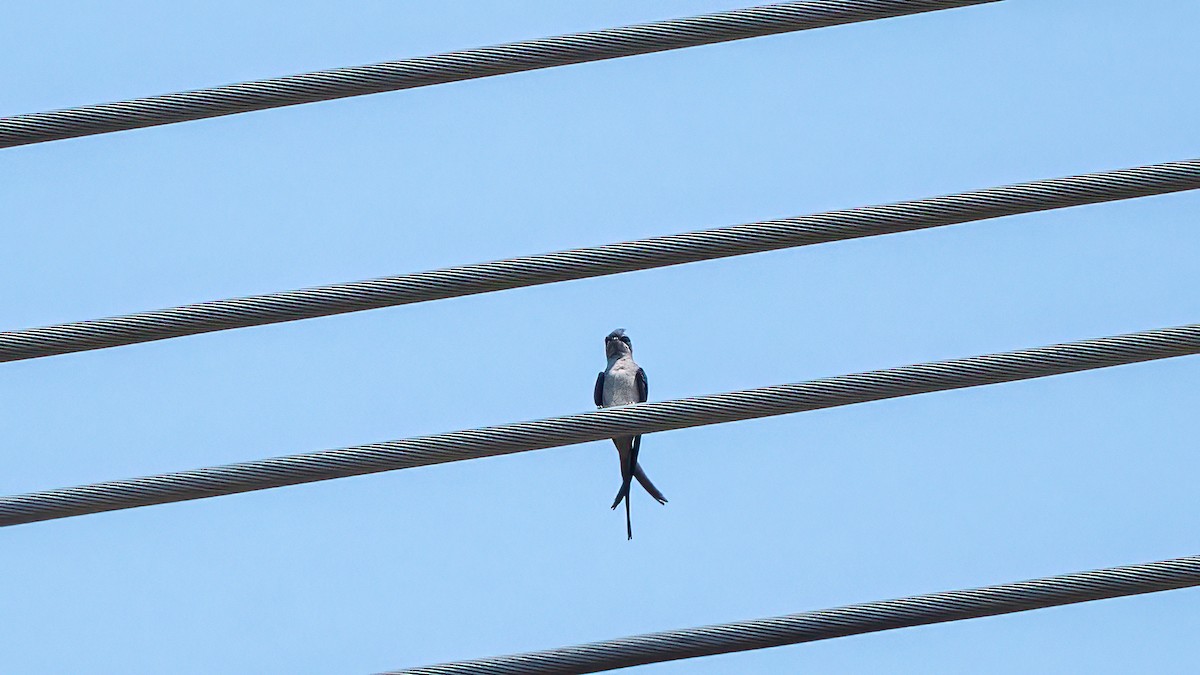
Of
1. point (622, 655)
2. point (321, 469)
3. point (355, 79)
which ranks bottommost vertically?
point (622, 655)

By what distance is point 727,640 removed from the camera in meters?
5.48

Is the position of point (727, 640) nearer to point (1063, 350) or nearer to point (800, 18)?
point (1063, 350)

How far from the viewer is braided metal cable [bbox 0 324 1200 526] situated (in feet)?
18.4

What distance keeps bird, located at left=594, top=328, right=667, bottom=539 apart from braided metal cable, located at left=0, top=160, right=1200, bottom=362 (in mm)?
4642

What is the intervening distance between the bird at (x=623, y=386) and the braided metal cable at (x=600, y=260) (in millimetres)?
4642

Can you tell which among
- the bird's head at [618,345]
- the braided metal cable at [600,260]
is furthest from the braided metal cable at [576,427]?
the bird's head at [618,345]

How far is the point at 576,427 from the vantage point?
5652 mm

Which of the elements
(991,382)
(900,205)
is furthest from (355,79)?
(991,382)

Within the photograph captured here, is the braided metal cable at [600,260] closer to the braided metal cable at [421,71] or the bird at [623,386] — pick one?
the braided metal cable at [421,71]

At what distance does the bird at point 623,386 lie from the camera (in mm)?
10594

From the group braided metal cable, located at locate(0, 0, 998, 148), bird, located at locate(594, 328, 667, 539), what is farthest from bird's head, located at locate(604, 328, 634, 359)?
braided metal cable, located at locate(0, 0, 998, 148)

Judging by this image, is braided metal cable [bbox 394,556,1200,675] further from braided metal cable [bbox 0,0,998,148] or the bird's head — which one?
the bird's head

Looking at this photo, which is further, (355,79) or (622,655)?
(355,79)

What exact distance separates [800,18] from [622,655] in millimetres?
1867
